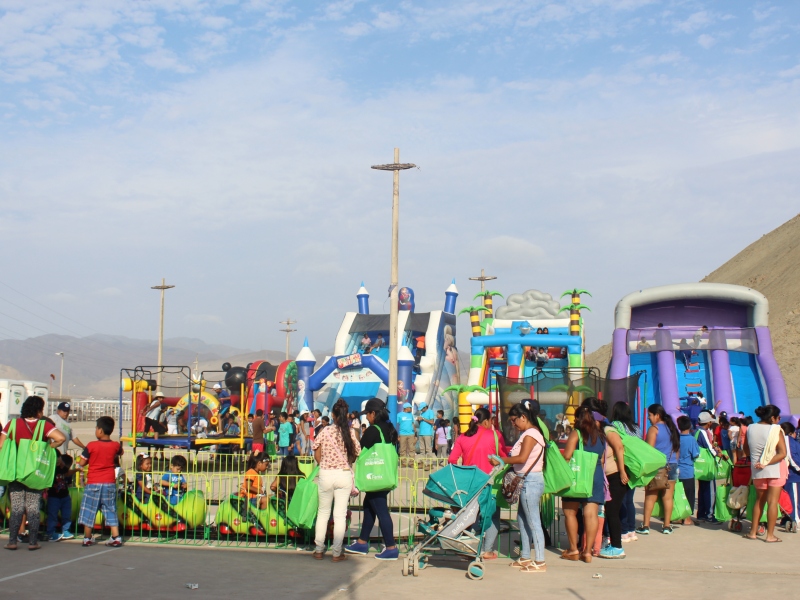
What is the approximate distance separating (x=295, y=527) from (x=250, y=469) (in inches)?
33.5

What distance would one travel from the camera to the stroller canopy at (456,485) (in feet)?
26.6

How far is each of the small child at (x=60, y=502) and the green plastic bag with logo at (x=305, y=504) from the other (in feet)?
7.87

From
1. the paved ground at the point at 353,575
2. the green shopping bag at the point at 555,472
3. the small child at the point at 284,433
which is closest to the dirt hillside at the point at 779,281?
the small child at the point at 284,433

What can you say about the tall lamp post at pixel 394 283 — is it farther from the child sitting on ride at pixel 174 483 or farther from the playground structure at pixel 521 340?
the child sitting on ride at pixel 174 483

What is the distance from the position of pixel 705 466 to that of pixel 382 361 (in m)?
16.0

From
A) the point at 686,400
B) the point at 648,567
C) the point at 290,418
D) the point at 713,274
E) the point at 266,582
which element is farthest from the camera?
the point at 713,274

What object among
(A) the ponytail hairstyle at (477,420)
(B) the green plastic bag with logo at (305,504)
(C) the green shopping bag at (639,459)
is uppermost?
(A) the ponytail hairstyle at (477,420)

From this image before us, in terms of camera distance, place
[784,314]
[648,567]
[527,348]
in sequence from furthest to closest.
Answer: [784,314], [527,348], [648,567]

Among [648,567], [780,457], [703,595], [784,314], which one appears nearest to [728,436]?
[780,457]

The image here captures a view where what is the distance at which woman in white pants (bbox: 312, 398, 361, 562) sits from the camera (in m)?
8.15

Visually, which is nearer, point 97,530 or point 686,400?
point 97,530

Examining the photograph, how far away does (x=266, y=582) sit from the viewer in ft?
23.6

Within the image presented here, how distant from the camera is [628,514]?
9.27 meters

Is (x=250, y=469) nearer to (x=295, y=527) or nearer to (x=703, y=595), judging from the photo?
(x=295, y=527)
